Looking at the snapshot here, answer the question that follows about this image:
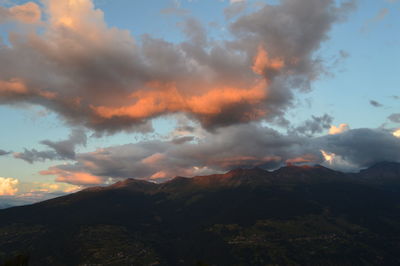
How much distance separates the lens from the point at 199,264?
170m

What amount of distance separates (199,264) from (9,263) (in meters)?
124

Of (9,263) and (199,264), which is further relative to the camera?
(9,263)

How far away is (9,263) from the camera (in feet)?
628
